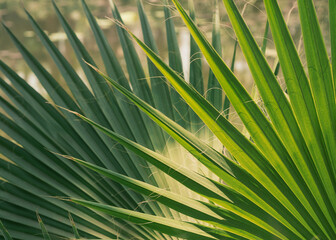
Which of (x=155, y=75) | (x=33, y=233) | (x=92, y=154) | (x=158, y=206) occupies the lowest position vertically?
(x=33, y=233)

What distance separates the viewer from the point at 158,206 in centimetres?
100

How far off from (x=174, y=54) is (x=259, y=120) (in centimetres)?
66

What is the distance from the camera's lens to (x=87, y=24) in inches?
79.8

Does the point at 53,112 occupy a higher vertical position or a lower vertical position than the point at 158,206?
higher

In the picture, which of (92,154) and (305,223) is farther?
(92,154)

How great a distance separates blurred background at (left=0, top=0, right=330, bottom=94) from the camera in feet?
6.44

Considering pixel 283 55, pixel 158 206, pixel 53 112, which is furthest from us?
pixel 53 112

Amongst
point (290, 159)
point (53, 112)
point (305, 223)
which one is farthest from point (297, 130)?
point (53, 112)

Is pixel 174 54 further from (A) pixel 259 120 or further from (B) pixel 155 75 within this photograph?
(A) pixel 259 120

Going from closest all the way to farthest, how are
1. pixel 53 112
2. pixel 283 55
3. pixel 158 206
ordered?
1. pixel 283 55
2. pixel 158 206
3. pixel 53 112

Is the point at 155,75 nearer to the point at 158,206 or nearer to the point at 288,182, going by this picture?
the point at 158,206

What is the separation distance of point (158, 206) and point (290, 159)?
474 mm

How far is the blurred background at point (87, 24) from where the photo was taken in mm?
1963

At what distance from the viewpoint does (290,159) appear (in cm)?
62
